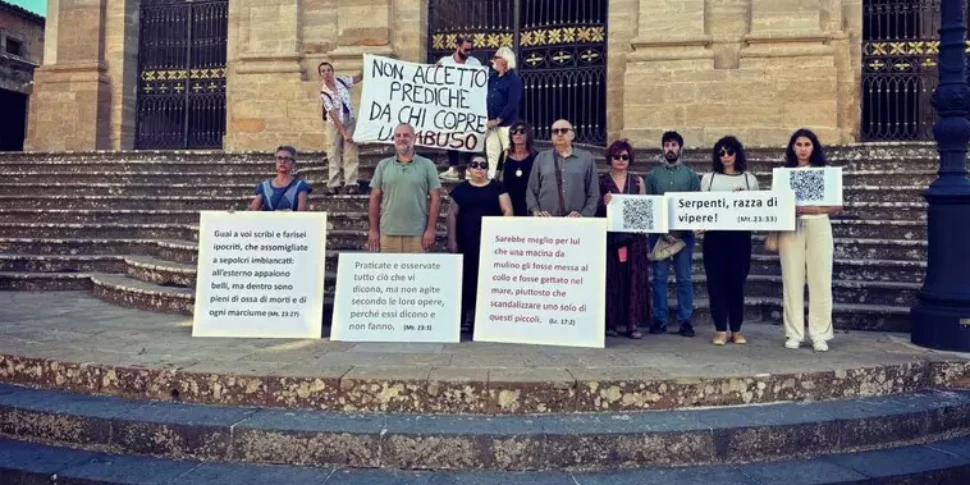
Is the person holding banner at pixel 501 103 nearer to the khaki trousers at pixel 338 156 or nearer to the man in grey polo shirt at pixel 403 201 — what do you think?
the khaki trousers at pixel 338 156

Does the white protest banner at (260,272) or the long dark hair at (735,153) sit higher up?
the long dark hair at (735,153)

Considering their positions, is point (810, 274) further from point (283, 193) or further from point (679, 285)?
point (283, 193)

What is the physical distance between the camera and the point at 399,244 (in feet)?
18.7

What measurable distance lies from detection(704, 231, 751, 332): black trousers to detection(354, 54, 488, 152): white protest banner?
3.45m

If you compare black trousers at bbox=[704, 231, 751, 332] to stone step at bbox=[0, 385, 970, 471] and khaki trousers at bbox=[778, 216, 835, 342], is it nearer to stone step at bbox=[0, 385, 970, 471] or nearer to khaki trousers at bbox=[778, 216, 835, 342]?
khaki trousers at bbox=[778, 216, 835, 342]

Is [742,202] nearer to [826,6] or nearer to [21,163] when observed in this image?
[826,6]

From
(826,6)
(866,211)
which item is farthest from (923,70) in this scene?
(866,211)

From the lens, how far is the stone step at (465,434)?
354 cm

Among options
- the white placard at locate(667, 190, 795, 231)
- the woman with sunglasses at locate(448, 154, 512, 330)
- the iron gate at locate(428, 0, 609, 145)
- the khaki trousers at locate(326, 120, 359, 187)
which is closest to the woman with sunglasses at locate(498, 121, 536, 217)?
the woman with sunglasses at locate(448, 154, 512, 330)

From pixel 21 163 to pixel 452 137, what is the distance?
8866 millimetres

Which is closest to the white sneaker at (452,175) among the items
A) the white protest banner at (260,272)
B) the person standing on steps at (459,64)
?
the person standing on steps at (459,64)

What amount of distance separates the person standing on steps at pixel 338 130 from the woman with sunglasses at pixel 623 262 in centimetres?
371

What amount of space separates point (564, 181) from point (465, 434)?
256cm

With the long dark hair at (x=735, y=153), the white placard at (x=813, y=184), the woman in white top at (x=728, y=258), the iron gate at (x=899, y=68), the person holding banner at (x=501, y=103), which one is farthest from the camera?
the iron gate at (x=899, y=68)
